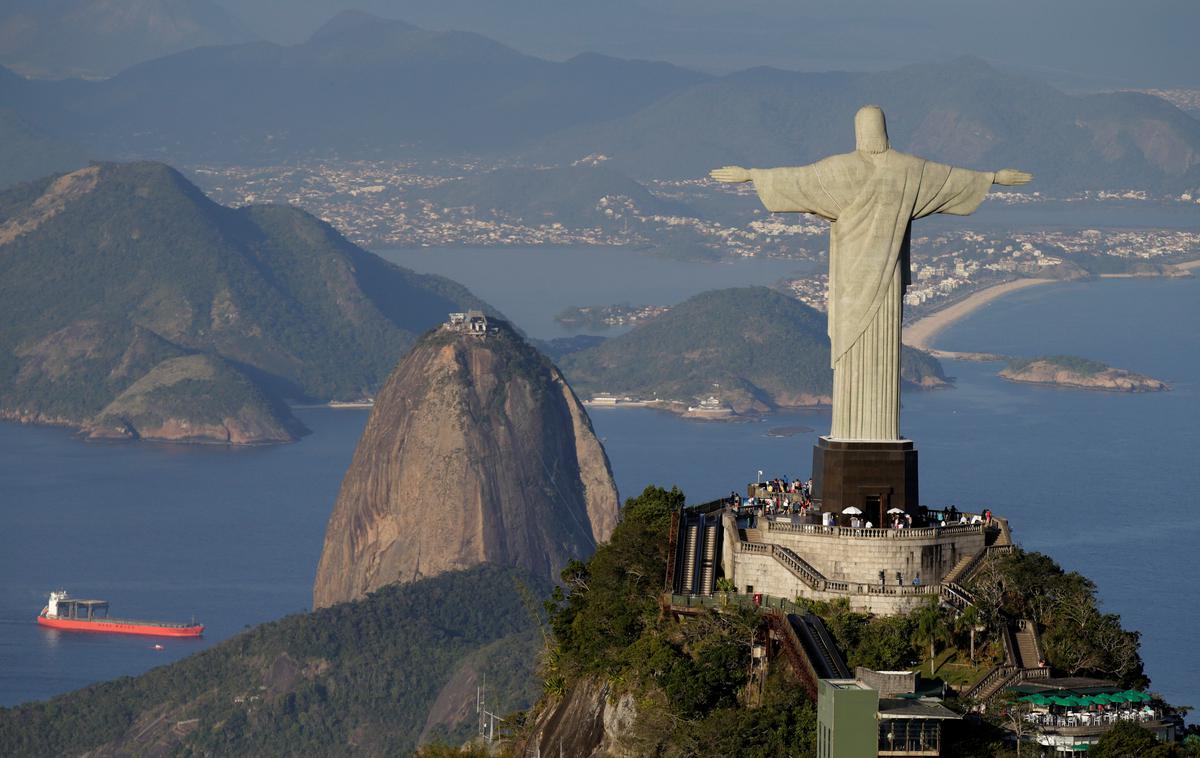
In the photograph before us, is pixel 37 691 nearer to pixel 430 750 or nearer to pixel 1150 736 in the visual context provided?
pixel 430 750

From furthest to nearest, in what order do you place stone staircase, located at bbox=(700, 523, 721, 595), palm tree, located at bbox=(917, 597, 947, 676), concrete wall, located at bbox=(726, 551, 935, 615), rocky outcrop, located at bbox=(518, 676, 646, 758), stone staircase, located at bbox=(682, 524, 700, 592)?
stone staircase, located at bbox=(682, 524, 700, 592) → stone staircase, located at bbox=(700, 523, 721, 595) → concrete wall, located at bbox=(726, 551, 935, 615) → palm tree, located at bbox=(917, 597, 947, 676) → rocky outcrop, located at bbox=(518, 676, 646, 758)

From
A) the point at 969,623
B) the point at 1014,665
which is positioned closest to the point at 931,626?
the point at 969,623

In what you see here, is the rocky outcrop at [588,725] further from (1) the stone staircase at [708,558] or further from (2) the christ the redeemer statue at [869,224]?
(2) the christ the redeemer statue at [869,224]

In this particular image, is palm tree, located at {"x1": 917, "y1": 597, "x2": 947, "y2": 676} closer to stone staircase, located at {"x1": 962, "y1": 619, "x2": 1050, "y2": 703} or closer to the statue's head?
stone staircase, located at {"x1": 962, "y1": 619, "x2": 1050, "y2": 703}

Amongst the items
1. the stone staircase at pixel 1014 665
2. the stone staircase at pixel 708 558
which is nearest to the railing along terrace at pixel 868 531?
the stone staircase at pixel 708 558

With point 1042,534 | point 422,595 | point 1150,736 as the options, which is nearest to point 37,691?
point 422,595

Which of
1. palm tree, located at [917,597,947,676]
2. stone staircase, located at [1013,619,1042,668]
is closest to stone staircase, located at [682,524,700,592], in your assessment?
palm tree, located at [917,597,947,676]
